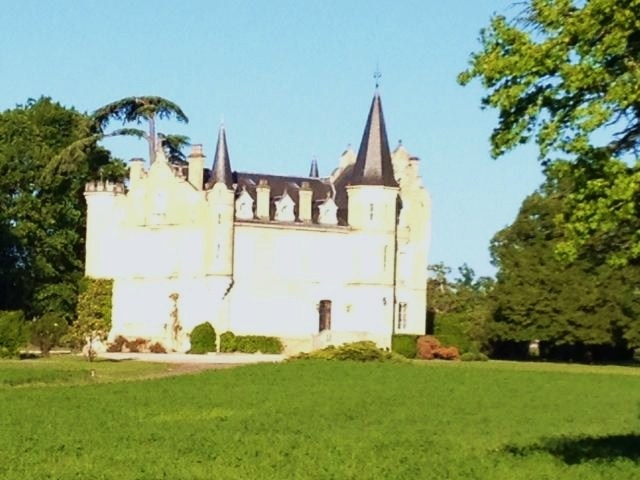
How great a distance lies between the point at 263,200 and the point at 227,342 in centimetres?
730

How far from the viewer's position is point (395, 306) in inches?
2876

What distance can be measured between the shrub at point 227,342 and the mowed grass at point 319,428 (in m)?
20.6

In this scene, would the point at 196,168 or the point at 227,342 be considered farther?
the point at 196,168

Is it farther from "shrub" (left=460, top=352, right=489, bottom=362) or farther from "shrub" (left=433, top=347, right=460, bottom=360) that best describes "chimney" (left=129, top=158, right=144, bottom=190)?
"shrub" (left=460, top=352, right=489, bottom=362)

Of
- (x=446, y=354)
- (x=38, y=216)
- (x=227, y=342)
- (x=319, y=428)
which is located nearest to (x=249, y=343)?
(x=227, y=342)

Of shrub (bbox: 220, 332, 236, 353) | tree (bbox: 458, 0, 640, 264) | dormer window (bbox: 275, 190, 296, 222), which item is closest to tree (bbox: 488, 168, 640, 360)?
dormer window (bbox: 275, 190, 296, 222)

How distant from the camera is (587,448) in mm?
24219

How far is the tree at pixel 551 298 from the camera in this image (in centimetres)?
6844

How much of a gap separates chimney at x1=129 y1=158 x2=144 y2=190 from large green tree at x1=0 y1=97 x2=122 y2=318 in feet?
8.57

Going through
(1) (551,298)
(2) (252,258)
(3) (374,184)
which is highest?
(3) (374,184)

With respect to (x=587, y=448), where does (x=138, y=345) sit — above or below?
above

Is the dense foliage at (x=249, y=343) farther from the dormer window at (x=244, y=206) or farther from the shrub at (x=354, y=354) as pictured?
the shrub at (x=354, y=354)

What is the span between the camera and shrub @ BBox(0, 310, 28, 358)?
5847cm

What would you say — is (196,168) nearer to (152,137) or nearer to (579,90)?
(152,137)
